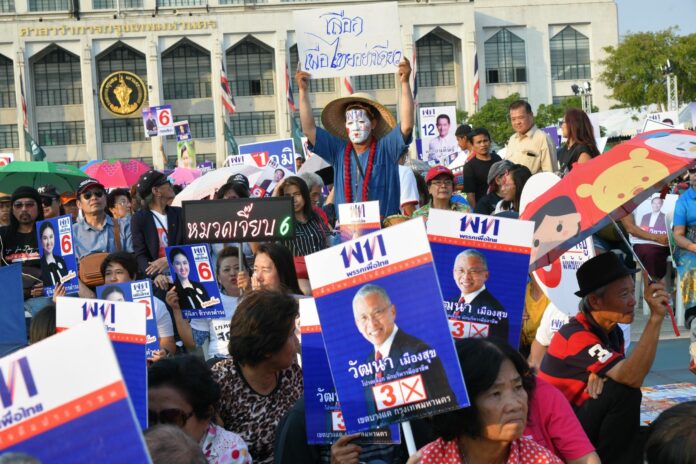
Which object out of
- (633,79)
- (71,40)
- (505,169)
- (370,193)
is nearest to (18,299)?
(370,193)

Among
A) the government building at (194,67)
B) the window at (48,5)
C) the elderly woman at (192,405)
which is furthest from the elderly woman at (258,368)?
the window at (48,5)

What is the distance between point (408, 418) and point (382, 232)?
0.53 meters

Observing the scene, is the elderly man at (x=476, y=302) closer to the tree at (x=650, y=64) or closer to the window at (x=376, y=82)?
the tree at (x=650, y=64)

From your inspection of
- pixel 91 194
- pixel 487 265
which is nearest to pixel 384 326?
pixel 487 265

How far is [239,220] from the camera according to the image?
5.36m

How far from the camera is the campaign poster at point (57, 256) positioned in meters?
7.29

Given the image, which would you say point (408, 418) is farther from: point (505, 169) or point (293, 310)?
point (505, 169)

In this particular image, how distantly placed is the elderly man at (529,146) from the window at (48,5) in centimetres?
5992

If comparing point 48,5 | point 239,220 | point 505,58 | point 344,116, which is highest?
point 48,5

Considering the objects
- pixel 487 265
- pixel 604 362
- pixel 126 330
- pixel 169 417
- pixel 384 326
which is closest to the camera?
pixel 384 326

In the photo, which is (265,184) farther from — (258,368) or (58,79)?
(58,79)

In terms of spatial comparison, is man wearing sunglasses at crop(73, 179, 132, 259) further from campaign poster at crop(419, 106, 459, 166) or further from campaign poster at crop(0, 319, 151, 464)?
campaign poster at crop(419, 106, 459, 166)

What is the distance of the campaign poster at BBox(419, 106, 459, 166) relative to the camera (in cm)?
1881

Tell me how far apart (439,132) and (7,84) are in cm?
4863
